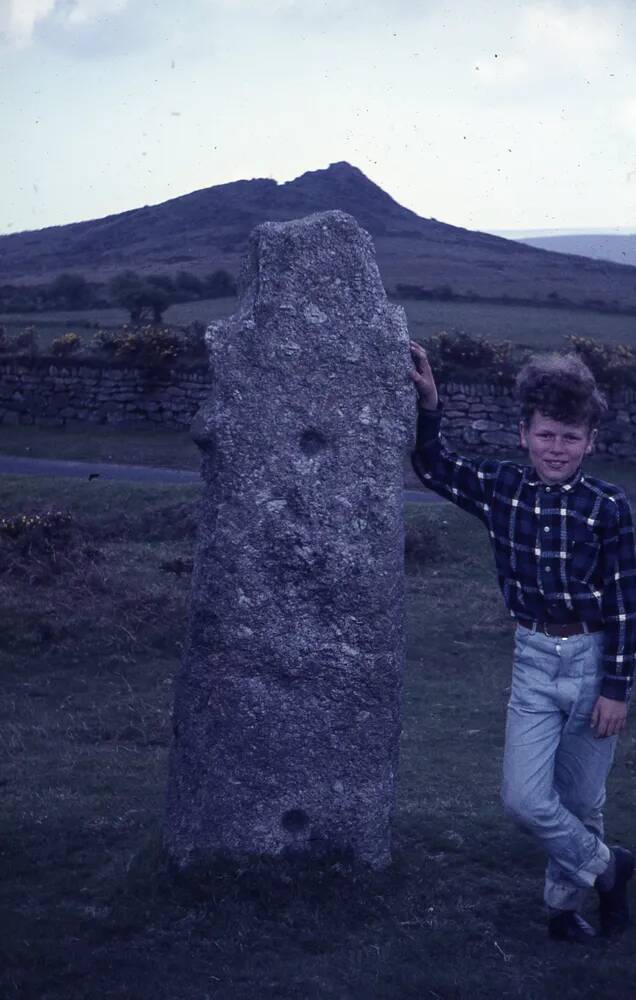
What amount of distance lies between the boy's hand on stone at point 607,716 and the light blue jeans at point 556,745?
7 cm

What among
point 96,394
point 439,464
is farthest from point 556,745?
point 96,394

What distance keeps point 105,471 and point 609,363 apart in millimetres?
10307

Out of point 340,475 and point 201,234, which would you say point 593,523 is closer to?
point 340,475

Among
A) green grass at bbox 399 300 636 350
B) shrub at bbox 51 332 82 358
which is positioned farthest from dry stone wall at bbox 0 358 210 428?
green grass at bbox 399 300 636 350

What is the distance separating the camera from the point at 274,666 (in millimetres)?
5262

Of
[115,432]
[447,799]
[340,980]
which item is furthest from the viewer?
[115,432]

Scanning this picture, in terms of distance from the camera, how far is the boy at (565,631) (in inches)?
182

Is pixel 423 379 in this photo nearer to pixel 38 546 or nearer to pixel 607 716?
pixel 607 716

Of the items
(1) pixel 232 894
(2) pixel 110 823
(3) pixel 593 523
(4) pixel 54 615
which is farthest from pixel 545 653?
(4) pixel 54 615

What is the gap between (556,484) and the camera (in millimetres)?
4762

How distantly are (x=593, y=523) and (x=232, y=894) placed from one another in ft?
7.42

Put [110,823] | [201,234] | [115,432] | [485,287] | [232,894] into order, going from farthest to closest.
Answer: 1. [201,234]
2. [485,287]
3. [115,432]
4. [110,823]
5. [232,894]

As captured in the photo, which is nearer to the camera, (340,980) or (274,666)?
(340,980)

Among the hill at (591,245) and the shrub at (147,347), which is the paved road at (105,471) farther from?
the hill at (591,245)
